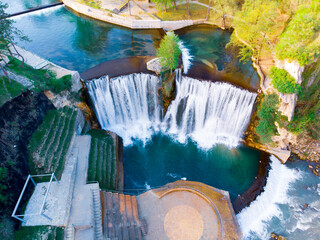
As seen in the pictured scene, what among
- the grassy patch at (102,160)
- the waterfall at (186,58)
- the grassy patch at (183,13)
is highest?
the grassy patch at (183,13)

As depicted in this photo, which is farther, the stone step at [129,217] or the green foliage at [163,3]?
the green foliage at [163,3]

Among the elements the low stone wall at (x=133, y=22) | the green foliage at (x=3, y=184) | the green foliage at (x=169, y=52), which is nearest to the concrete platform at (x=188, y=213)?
the green foliage at (x=3, y=184)

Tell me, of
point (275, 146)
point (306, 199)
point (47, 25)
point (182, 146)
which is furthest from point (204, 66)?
point (47, 25)

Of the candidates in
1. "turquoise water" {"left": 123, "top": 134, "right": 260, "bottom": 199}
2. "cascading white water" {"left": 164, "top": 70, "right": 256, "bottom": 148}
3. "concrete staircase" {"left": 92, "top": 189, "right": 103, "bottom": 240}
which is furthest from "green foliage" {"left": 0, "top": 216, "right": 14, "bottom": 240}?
"cascading white water" {"left": 164, "top": 70, "right": 256, "bottom": 148}

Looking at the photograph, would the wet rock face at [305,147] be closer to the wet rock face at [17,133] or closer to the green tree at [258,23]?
the green tree at [258,23]

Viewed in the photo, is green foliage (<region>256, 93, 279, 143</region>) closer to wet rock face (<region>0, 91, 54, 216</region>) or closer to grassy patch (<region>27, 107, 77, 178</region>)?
grassy patch (<region>27, 107, 77, 178</region>)

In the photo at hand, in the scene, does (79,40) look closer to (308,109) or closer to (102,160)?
(102,160)

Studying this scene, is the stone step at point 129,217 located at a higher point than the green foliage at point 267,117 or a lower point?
lower
